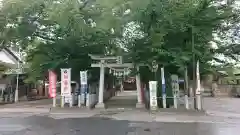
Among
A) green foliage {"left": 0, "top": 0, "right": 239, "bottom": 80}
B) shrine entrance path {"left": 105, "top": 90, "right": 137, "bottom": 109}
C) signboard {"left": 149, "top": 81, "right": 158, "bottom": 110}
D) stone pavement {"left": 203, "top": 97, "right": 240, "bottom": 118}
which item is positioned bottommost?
stone pavement {"left": 203, "top": 97, "right": 240, "bottom": 118}

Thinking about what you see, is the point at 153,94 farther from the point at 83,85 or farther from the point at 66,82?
the point at 66,82

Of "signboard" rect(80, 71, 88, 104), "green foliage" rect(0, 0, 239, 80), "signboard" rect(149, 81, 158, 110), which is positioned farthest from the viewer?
"signboard" rect(80, 71, 88, 104)

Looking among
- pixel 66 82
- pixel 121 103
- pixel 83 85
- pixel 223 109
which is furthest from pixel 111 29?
pixel 223 109

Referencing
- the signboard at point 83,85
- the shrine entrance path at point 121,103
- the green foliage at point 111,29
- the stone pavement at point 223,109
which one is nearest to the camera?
the stone pavement at point 223,109

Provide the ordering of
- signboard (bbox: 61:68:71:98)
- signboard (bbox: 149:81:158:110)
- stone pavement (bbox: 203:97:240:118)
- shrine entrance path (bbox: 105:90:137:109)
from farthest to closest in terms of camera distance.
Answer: shrine entrance path (bbox: 105:90:137:109)
signboard (bbox: 61:68:71:98)
signboard (bbox: 149:81:158:110)
stone pavement (bbox: 203:97:240:118)

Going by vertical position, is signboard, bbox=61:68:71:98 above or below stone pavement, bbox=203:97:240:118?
above

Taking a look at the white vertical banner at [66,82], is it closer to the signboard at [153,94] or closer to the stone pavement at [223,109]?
the signboard at [153,94]

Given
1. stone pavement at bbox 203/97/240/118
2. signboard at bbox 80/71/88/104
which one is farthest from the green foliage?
stone pavement at bbox 203/97/240/118

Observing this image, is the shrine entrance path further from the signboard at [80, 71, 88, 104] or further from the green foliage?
the green foliage

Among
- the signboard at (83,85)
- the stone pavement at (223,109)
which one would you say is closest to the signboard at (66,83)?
the signboard at (83,85)

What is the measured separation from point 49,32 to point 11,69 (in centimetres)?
916

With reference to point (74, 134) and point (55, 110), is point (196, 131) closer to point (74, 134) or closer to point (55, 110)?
point (74, 134)

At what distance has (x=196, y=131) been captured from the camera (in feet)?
43.7

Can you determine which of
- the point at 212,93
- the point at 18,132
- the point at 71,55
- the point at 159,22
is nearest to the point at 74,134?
the point at 18,132
